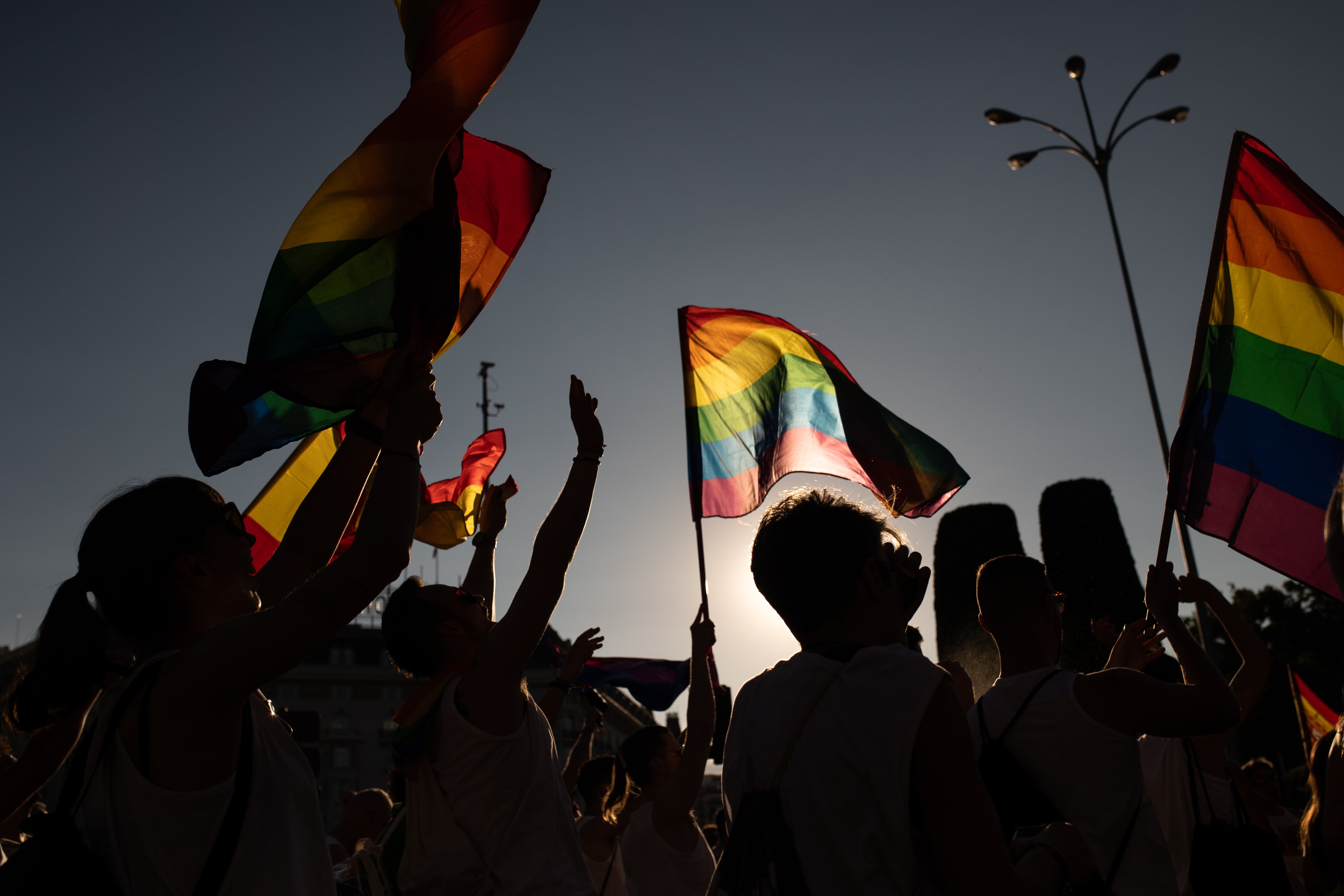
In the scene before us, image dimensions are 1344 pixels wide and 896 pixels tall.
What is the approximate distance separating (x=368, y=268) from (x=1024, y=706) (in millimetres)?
2458

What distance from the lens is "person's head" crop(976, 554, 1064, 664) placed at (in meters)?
2.95

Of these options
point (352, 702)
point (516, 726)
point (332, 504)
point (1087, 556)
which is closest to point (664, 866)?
point (516, 726)

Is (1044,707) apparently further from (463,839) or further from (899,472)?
(899,472)

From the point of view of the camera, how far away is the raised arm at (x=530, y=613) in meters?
2.56

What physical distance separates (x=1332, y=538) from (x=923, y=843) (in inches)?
50.4

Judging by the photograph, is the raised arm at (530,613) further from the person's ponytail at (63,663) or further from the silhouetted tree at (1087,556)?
the silhouetted tree at (1087,556)

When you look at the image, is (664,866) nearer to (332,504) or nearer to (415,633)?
(415,633)

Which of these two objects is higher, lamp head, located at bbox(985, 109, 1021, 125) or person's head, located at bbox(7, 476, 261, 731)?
lamp head, located at bbox(985, 109, 1021, 125)

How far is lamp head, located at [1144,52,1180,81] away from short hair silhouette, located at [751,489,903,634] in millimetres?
15479

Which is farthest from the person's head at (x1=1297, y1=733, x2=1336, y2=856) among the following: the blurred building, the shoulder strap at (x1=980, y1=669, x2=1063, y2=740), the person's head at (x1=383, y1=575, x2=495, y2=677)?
the blurred building

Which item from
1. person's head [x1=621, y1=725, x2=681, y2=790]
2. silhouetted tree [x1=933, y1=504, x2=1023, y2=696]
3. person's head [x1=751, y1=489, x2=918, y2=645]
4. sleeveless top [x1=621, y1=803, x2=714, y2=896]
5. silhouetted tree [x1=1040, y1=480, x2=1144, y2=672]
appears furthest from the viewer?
silhouetted tree [x1=933, y1=504, x2=1023, y2=696]

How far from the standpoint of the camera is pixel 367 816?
716 cm

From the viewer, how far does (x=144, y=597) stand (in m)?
1.99

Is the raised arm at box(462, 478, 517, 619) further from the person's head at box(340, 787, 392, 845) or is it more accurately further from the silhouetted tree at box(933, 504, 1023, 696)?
the silhouetted tree at box(933, 504, 1023, 696)
